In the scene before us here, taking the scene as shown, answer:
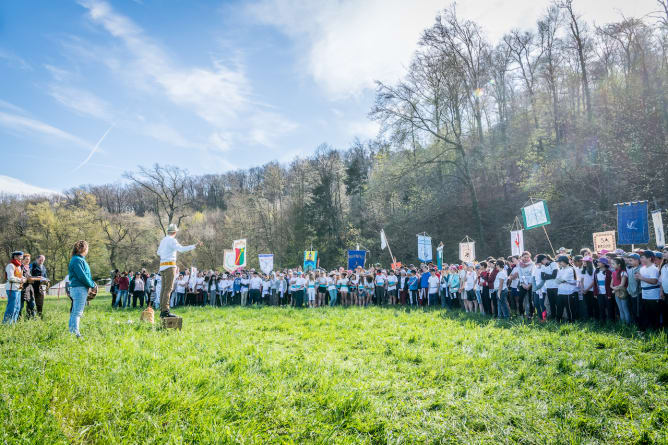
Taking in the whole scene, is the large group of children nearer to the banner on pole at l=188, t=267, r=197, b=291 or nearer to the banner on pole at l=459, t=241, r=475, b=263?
the banner on pole at l=188, t=267, r=197, b=291

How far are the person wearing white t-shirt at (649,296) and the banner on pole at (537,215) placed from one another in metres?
6.55

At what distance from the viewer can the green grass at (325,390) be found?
339 centimetres

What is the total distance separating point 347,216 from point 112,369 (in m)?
36.2

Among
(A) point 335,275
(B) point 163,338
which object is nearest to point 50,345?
(B) point 163,338

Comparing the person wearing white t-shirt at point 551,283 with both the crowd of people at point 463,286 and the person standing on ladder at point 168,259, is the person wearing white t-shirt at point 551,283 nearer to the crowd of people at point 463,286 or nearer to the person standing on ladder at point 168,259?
the crowd of people at point 463,286

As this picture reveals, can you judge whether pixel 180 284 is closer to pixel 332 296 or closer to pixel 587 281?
pixel 332 296

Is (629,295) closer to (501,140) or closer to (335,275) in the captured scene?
(335,275)

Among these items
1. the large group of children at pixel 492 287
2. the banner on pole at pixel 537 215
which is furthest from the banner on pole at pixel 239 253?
the banner on pole at pixel 537 215

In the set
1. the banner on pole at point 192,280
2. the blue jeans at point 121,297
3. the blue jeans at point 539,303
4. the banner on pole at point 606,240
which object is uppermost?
the banner on pole at point 606,240

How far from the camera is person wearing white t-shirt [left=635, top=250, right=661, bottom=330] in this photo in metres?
7.42

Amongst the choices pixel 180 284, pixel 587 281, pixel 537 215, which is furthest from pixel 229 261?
pixel 587 281

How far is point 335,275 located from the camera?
18.1 metres

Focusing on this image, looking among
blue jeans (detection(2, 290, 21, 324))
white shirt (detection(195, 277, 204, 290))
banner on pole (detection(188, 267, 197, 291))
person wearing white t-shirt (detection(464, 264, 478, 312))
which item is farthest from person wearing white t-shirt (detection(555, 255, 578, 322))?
banner on pole (detection(188, 267, 197, 291))

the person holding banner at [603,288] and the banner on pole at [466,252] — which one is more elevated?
the banner on pole at [466,252]
